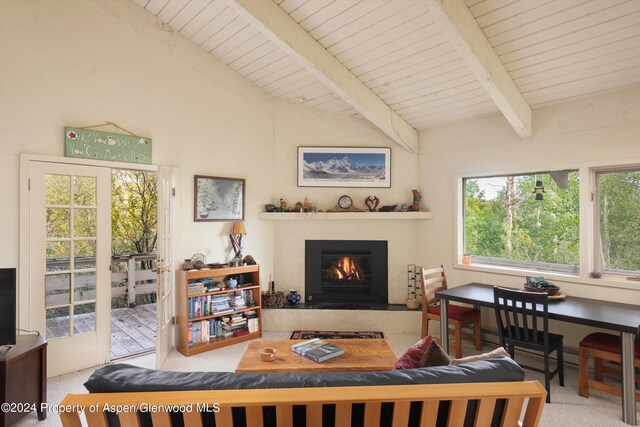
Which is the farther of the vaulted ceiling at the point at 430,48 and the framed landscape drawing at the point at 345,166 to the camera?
the framed landscape drawing at the point at 345,166

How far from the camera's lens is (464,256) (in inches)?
180

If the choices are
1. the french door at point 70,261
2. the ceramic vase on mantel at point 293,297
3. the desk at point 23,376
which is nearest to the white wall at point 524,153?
the ceramic vase on mantel at point 293,297

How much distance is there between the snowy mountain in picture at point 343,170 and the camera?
4.96 metres

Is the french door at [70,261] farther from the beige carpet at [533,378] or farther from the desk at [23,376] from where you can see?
the desk at [23,376]

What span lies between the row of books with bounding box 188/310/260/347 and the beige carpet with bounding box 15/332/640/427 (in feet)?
0.60

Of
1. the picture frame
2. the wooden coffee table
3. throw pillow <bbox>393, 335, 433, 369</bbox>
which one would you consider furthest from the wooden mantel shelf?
throw pillow <bbox>393, 335, 433, 369</bbox>

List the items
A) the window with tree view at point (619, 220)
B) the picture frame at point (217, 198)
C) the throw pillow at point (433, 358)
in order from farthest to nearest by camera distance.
Result: the picture frame at point (217, 198), the window with tree view at point (619, 220), the throw pillow at point (433, 358)

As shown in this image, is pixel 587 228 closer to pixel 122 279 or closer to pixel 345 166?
pixel 345 166

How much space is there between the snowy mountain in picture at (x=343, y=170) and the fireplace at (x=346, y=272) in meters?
0.89

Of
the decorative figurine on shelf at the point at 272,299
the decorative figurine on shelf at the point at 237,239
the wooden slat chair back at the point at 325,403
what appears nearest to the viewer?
the wooden slat chair back at the point at 325,403

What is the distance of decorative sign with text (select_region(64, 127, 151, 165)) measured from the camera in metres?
3.40

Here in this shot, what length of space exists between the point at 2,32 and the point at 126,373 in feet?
10.7

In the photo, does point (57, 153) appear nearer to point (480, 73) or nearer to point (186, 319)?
point (186, 319)

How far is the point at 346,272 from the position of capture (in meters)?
5.06
